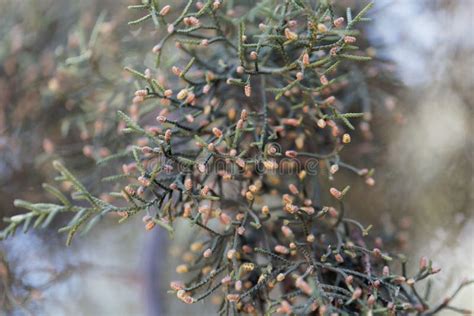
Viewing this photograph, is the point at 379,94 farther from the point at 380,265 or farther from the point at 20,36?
the point at 20,36

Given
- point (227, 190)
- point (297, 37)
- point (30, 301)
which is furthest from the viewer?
point (30, 301)

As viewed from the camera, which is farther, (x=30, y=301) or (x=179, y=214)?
(x=30, y=301)

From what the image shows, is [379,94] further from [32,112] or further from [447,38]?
[32,112]

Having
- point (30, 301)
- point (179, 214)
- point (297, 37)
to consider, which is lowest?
point (30, 301)

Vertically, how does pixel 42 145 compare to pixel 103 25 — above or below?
below

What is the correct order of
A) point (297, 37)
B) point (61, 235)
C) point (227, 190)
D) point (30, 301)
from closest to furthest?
point (297, 37) < point (227, 190) < point (30, 301) < point (61, 235)

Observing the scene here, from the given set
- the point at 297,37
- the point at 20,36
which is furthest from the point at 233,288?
the point at 20,36

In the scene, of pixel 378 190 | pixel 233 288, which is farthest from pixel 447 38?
pixel 233 288
